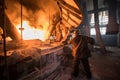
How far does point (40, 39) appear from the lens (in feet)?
22.6

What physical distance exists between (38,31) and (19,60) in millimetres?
4282

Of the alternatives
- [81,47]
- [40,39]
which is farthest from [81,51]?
[40,39]

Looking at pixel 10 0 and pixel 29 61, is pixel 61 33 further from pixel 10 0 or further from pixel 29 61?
pixel 29 61

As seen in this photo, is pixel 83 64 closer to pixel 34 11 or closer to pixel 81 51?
pixel 81 51

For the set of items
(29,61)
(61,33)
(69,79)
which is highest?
(61,33)

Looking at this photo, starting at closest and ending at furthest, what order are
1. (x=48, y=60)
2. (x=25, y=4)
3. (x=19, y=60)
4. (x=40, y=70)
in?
(x=19, y=60), (x=40, y=70), (x=48, y=60), (x=25, y=4)

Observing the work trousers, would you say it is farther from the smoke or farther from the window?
the window

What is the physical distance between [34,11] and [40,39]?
1680 mm

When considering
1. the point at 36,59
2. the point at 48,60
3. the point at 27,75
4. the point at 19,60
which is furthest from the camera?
the point at 48,60

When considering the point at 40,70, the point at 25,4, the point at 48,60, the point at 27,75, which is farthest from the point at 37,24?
the point at 27,75

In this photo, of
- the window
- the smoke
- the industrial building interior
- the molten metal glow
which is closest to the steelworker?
the industrial building interior

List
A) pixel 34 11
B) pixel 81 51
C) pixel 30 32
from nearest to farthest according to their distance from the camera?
pixel 81 51 < pixel 30 32 < pixel 34 11

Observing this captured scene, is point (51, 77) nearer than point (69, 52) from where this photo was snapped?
Yes

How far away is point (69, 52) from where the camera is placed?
22.5 feet
